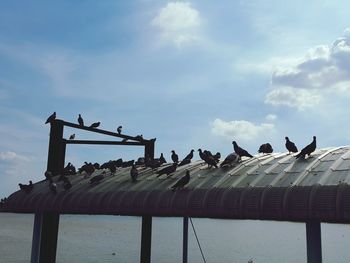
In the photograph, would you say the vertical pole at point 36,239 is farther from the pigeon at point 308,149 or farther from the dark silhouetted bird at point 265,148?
the pigeon at point 308,149

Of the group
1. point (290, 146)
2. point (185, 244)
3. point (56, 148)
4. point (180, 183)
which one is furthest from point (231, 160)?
point (56, 148)

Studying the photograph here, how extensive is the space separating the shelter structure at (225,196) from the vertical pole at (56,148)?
5.13ft

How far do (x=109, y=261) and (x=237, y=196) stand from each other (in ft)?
124

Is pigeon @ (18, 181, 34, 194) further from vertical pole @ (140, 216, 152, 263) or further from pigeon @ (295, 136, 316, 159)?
pigeon @ (295, 136, 316, 159)

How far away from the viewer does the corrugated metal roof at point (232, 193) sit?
631cm

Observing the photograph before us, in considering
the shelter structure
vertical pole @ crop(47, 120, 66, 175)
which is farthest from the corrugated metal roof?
vertical pole @ crop(47, 120, 66, 175)

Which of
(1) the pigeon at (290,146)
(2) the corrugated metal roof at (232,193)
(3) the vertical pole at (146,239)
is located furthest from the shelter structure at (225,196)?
(3) the vertical pole at (146,239)

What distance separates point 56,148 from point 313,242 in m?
8.53

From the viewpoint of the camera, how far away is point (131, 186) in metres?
9.41

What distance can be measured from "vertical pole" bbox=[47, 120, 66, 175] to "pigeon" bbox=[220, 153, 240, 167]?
19.0ft

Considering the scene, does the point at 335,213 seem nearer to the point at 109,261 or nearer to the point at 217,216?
the point at 217,216

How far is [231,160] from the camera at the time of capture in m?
9.64

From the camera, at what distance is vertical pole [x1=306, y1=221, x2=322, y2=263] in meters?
7.06

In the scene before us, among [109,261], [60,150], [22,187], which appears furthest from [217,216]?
[109,261]
